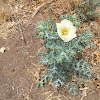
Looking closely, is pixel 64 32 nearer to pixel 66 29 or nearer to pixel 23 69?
pixel 66 29

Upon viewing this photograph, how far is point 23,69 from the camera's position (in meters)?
2.60

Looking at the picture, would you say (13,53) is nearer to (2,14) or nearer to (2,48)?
(2,48)

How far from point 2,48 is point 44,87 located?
1.21m

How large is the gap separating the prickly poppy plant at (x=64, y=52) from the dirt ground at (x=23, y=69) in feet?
0.47

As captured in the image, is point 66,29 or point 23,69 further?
point 23,69

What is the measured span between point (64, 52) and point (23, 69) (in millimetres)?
1048

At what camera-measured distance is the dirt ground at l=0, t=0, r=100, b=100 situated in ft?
7.47

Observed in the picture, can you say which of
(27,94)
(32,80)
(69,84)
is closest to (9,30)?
(32,80)

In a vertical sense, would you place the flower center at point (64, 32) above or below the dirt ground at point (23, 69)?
above

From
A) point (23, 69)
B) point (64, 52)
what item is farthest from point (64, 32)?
point (23, 69)

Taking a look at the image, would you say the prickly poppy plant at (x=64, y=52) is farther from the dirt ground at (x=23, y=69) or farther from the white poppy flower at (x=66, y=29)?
the dirt ground at (x=23, y=69)

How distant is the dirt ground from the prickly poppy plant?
0.47 feet

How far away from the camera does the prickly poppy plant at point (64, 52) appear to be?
185cm

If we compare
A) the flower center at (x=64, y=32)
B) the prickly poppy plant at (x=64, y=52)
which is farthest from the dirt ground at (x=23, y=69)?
the flower center at (x=64, y=32)
